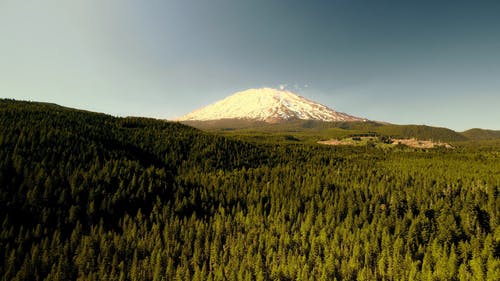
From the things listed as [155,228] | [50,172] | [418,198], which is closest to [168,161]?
[50,172]

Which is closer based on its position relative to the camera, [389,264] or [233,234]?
[389,264]

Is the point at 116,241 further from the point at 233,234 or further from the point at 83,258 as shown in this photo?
the point at 233,234

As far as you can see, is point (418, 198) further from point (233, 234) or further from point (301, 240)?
point (233, 234)

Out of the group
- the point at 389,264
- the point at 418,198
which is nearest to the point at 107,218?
the point at 389,264

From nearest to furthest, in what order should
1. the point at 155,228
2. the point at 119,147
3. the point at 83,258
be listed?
1. the point at 83,258
2. the point at 155,228
3. the point at 119,147

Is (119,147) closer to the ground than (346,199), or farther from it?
farther from it

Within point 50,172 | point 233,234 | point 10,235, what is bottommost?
point 233,234

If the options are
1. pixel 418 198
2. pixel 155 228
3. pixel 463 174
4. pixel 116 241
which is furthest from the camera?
pixel 463 174
